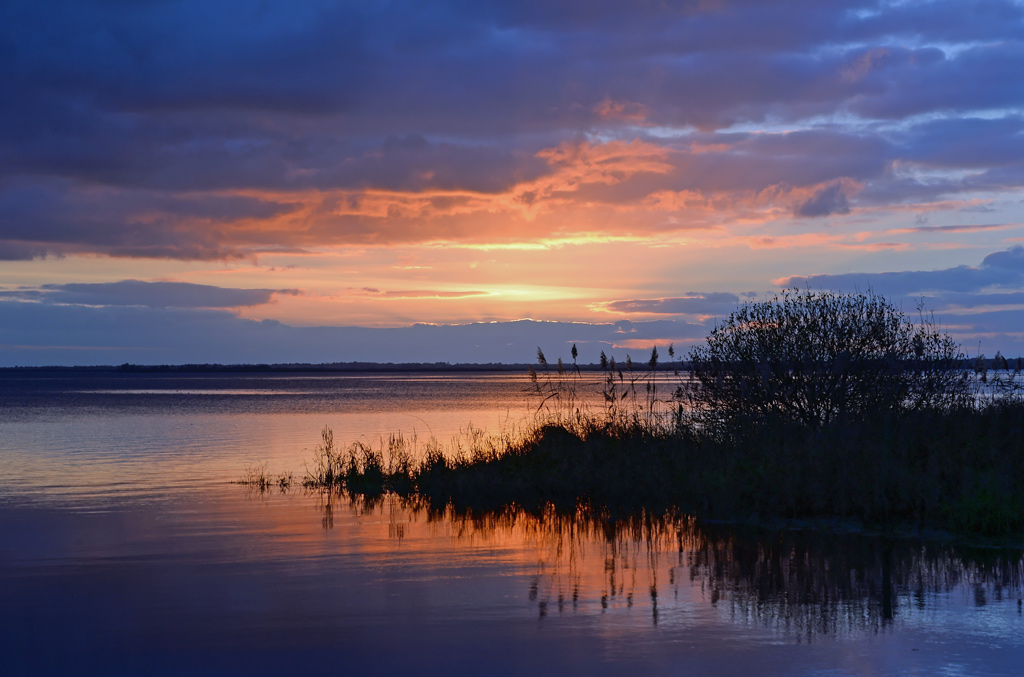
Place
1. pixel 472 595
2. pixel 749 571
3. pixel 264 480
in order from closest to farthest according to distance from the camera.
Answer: pixel 472 595 → pixel 749 571 → pixel 264 480

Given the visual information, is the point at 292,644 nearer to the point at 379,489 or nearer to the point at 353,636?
the point at 353,636

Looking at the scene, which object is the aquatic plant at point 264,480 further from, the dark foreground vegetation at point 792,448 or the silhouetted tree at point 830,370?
the silhouetted tree at point 830,370

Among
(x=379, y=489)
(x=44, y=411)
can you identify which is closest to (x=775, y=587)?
(x=379, y=489)

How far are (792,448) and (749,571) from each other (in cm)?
655

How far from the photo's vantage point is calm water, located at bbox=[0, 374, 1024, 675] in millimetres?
8180

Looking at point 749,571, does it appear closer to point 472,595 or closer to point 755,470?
point 472,595

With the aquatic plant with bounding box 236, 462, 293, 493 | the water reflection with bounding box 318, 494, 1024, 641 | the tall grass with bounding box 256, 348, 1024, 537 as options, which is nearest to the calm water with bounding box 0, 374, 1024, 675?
the water reflection with bounding box 318, 494, 1024, 641

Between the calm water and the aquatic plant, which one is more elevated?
the calm water

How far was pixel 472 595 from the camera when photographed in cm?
1065

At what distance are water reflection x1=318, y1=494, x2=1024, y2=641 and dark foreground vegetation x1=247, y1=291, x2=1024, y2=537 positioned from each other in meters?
1.36

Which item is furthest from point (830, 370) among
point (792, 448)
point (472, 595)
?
point (472, 595)

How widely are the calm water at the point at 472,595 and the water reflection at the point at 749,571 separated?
0.05 metres

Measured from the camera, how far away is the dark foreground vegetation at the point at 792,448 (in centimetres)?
1532

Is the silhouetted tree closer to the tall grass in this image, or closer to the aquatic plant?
the tall grass
